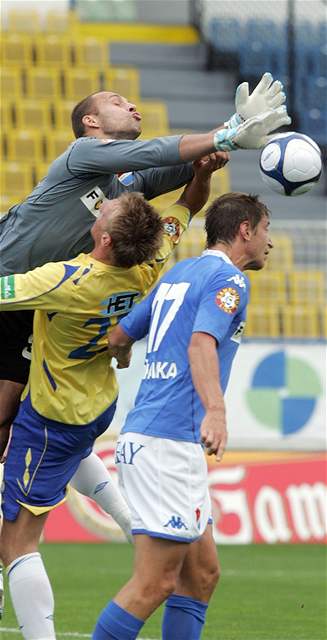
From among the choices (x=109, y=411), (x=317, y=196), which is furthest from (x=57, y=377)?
(x=317, y=196)

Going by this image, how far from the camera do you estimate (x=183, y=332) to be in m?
5.19

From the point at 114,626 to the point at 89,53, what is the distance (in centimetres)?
1650

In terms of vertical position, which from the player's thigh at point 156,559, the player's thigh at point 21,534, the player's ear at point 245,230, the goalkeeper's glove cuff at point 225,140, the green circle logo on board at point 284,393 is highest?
the goalkeeper's glove cuff at point 225,140

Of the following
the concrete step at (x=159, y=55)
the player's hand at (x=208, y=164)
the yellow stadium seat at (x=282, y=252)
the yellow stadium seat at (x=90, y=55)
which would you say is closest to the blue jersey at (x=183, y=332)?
the player's hand at (x=208, y=164)

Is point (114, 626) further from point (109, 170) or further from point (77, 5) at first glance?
point (77, 5)

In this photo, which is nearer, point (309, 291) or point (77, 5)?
point (309, 291)

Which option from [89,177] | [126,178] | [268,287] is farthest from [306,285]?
[89,177]

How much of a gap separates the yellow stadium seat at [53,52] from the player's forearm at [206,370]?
1572 centimetres

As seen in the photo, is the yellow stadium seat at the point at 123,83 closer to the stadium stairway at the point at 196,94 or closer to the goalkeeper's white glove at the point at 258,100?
the stadium stairway at the point at 196,94

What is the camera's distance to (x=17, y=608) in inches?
223

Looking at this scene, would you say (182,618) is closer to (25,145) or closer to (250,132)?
(250,132)

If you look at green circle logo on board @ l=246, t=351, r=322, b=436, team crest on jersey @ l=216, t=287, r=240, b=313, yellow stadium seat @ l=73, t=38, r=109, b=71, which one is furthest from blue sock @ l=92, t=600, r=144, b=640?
yellow stadium seat @ l=73, t=38, r=109, b=71

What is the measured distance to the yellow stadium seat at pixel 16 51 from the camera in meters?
19.9

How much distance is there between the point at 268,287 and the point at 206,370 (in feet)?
36.8
